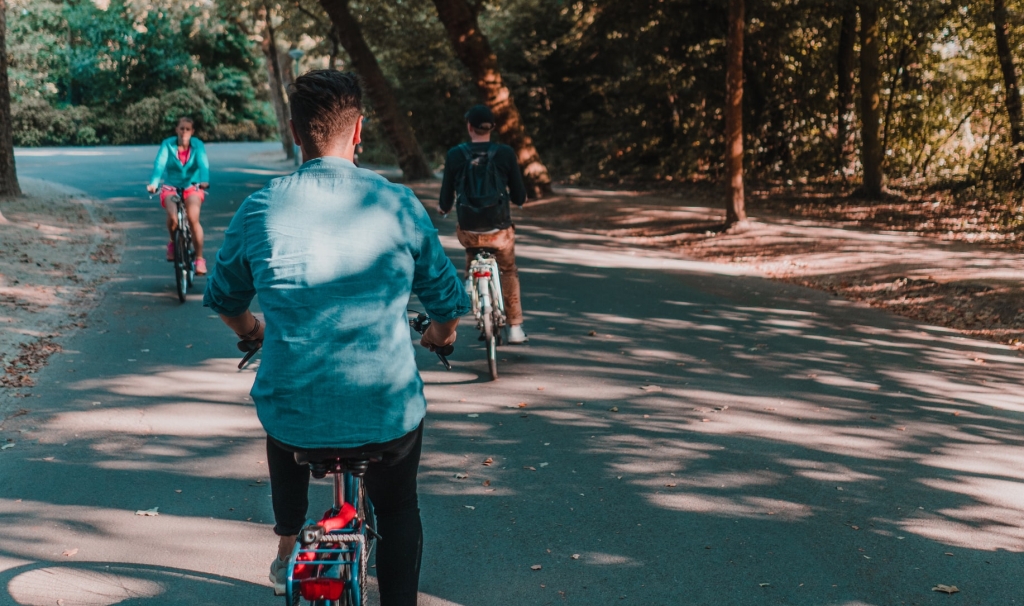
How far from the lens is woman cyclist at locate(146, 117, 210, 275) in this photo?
1114cm

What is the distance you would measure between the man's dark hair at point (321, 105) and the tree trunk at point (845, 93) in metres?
22.7

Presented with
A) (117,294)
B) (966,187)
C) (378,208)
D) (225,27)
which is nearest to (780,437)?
(378,208)

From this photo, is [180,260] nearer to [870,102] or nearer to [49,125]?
[870,102]

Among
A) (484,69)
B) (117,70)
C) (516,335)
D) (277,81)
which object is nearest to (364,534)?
(516,335)

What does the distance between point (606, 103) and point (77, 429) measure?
27232 millimetres

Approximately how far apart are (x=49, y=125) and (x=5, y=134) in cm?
3498

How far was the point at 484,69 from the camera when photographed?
23.7m

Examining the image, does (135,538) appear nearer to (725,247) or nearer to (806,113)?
(725,247)

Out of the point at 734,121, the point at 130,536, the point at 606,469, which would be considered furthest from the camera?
the point at 734,121

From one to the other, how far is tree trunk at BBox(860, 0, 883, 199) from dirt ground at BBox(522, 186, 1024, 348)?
710 mm

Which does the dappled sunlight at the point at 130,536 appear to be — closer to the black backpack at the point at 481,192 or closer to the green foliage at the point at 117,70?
the black backpack at the point at 481,192

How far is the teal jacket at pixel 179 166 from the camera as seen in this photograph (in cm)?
1114

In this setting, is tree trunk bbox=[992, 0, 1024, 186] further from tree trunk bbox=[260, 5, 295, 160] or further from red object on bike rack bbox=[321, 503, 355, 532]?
tree trunk bbox=[260, 5, 295, 160]

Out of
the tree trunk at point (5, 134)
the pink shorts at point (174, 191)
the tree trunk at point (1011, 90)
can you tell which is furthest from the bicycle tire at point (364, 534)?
the tree trunk at point (1011, 90)
